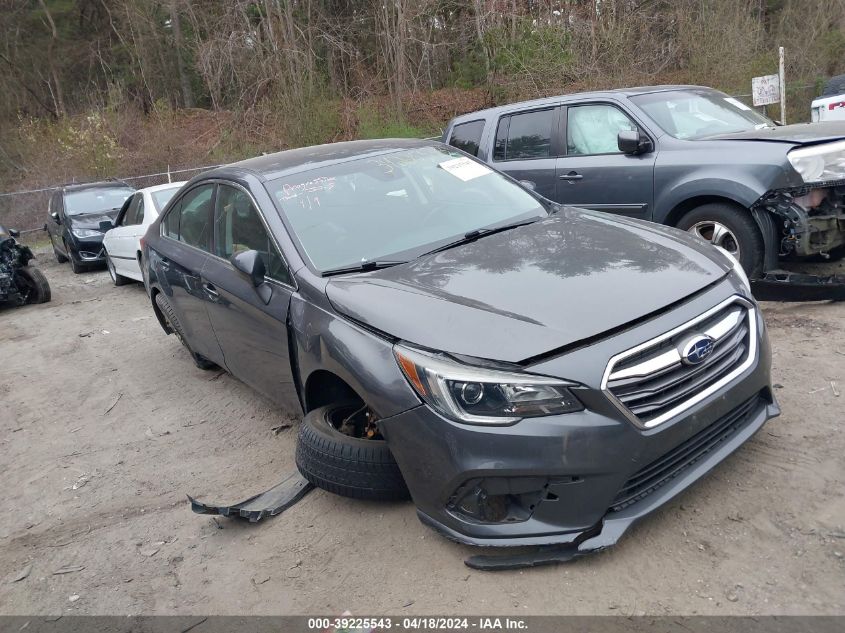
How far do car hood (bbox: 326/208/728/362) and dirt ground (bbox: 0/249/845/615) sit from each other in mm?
917

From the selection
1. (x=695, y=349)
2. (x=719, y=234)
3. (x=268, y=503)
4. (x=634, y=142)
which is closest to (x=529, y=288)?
(x=695, y=349)

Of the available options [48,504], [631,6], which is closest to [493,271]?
[48,504]

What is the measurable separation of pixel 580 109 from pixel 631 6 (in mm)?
16439

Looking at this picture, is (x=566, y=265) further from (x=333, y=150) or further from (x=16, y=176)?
(x=16, y=176)

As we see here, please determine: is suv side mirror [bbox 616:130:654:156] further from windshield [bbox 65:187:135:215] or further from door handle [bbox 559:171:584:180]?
windshield [bbox 65:187:135:215]

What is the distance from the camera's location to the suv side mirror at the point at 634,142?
6.04 m

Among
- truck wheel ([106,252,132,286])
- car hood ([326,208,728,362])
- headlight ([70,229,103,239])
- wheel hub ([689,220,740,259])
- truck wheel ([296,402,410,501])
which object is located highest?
car hood ([326,208,728,362])

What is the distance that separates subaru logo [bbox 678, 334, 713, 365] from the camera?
277 cm

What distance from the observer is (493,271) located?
3.30 metres

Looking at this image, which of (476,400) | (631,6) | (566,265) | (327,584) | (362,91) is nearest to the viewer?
(476,400)

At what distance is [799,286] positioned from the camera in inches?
207

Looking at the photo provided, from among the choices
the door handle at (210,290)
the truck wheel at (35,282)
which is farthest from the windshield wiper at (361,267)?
the truck wheel at (35,282)

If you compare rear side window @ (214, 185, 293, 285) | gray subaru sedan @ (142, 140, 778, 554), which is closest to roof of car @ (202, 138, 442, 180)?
gray subaru sedan @ (142, 140, 778, 554)

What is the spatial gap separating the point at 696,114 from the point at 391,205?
147 inches
